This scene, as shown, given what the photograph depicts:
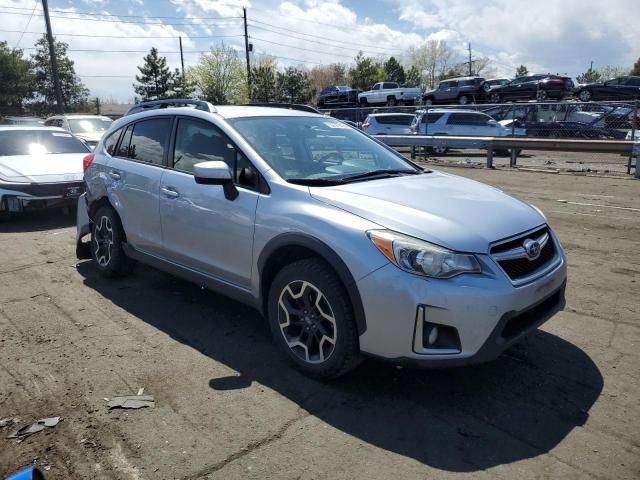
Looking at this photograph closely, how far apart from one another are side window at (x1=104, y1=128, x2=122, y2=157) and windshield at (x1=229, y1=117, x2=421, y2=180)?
196 cm

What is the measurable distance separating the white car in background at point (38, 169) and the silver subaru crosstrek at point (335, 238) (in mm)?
4072

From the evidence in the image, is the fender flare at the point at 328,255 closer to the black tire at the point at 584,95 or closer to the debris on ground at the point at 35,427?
the debris on ground at the point at 35,427

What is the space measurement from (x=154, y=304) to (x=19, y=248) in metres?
3.33

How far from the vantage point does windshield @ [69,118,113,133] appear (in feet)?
47.3

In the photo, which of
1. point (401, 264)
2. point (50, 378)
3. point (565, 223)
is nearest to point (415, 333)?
point (401, 264)

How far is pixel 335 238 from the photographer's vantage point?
10.4 feet

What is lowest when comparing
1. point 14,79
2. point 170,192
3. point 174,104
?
point 170,192

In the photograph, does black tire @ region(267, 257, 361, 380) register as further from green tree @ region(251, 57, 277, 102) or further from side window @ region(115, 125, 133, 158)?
green tree @ region(251, 57, 277, 102)

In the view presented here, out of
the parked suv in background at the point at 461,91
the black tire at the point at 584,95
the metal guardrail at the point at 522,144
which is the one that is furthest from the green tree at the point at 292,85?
the metal guardrail at the point at 522,144

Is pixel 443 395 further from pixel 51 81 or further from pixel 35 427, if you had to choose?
pixel 51 81

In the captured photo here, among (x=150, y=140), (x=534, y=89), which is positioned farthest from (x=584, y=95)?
(x=150, y=140)

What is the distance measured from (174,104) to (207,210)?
5.09 ft

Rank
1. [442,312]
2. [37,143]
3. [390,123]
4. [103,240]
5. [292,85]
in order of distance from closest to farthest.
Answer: [442,312]
[103,240]
[37,143]
[390,123]
[292,85]

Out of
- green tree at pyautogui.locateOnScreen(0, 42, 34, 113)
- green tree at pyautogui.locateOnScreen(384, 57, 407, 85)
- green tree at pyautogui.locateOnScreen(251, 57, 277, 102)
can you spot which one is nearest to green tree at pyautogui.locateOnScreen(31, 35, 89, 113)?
green tree at pyautogui.locateOnScreen(0, 42, 34, 113)
